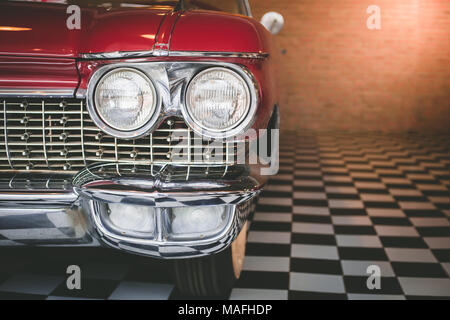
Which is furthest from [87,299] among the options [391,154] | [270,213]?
[391,154]

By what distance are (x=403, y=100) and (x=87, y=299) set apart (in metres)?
7.16

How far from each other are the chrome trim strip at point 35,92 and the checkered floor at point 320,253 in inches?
37.2

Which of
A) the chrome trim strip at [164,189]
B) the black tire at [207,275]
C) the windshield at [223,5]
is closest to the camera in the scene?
the chrome trim strip at [164,189]

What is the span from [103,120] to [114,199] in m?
0.25

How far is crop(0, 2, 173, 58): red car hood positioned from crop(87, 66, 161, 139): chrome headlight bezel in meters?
0.07

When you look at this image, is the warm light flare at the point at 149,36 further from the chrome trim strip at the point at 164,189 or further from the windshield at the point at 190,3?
the windshield at the point at 190,3

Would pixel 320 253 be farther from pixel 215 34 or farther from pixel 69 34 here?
pixel 69 34

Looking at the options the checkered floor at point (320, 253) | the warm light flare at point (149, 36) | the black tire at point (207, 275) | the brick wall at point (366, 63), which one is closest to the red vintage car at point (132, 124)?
the warm light flare at point (149, 36)

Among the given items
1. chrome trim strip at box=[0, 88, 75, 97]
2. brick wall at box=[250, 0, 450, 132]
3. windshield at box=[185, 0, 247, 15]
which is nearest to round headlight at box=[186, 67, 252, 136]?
chrome trim strip at box=[0, 88, 75, 97]

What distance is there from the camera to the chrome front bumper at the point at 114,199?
1.34 meters

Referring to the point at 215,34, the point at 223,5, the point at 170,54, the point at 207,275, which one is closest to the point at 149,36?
the point at 170,54

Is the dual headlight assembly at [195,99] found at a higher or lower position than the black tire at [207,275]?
higher
